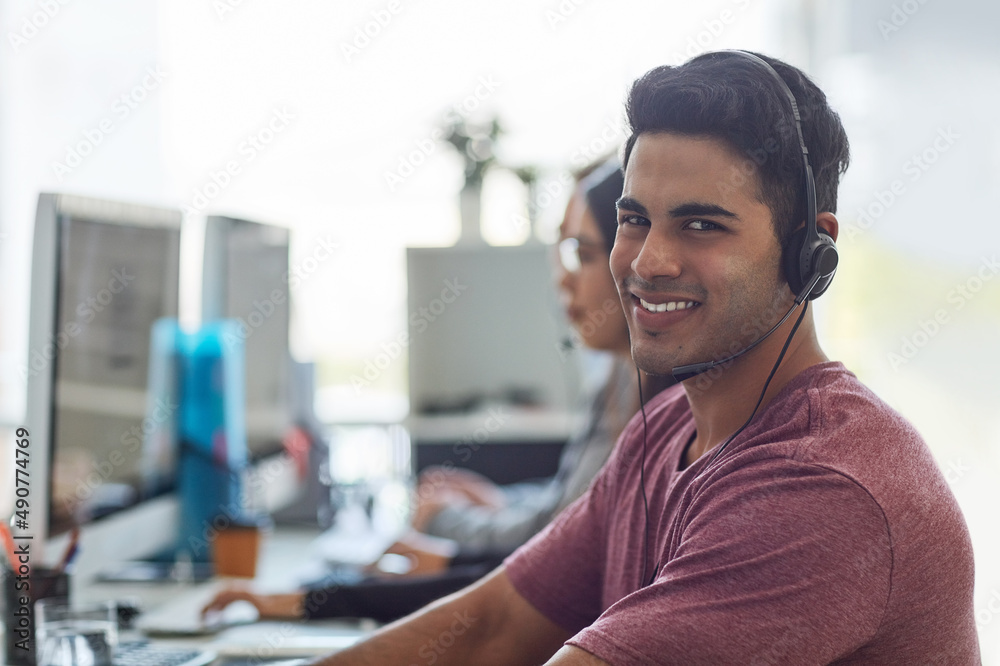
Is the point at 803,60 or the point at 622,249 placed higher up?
the point at 803,60

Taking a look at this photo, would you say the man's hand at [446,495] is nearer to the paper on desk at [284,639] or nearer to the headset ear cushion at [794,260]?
the paper on desk at [284,639]

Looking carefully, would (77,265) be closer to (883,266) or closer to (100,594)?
(100,594)

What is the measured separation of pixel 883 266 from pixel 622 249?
1.70m

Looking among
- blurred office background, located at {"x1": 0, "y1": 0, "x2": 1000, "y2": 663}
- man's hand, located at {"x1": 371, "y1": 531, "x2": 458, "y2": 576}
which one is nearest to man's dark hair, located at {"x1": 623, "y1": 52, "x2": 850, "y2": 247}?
man's hand, located at {"x1": 371, "y1": 531, "x2": 458, "y2": 576}

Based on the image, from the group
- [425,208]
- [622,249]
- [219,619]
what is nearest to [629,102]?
[622,249]

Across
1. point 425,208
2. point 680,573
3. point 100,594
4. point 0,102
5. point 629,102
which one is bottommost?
point 100,594

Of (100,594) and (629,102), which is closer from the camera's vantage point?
(629,102)

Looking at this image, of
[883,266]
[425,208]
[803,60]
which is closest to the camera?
[883,266]

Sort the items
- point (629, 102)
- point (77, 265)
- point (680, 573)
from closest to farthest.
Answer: point (680, 573)
point (629, 102)
point (77, 265)

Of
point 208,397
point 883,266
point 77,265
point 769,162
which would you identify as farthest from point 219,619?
point 883,266

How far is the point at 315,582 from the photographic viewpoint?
5.46 ft

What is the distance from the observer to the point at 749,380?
35.7 inches

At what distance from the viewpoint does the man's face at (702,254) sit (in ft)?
2.80

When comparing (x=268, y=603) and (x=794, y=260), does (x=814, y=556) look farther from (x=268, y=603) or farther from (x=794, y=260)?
(x=268, y=603)
